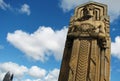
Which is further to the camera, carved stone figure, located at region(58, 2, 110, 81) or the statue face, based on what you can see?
the statue face

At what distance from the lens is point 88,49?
12.8 metres

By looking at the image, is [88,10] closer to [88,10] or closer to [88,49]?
[88,10]

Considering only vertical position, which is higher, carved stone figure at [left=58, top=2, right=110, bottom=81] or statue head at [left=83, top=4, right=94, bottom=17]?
statue head at [left=83, top=4, right=94, bottom=17]

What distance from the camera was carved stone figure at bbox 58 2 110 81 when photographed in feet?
39.7

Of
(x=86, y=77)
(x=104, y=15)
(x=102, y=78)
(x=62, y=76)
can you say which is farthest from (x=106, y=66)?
(x=104, y=15)

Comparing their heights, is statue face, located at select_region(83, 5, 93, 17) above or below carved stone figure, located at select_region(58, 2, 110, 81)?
above

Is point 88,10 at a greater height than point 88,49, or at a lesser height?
greater

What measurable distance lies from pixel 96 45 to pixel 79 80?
9.04 feet

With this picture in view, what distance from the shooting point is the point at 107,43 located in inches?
547

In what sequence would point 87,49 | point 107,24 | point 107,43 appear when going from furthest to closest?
point 107,24, point 107,43, point 87,49

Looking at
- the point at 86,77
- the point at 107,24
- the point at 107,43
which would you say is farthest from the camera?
the point at 107,24

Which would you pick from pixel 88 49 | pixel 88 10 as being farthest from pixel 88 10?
pixel 88 49

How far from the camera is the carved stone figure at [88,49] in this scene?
12.1 m

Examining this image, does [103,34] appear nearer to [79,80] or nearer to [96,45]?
[96,45]
